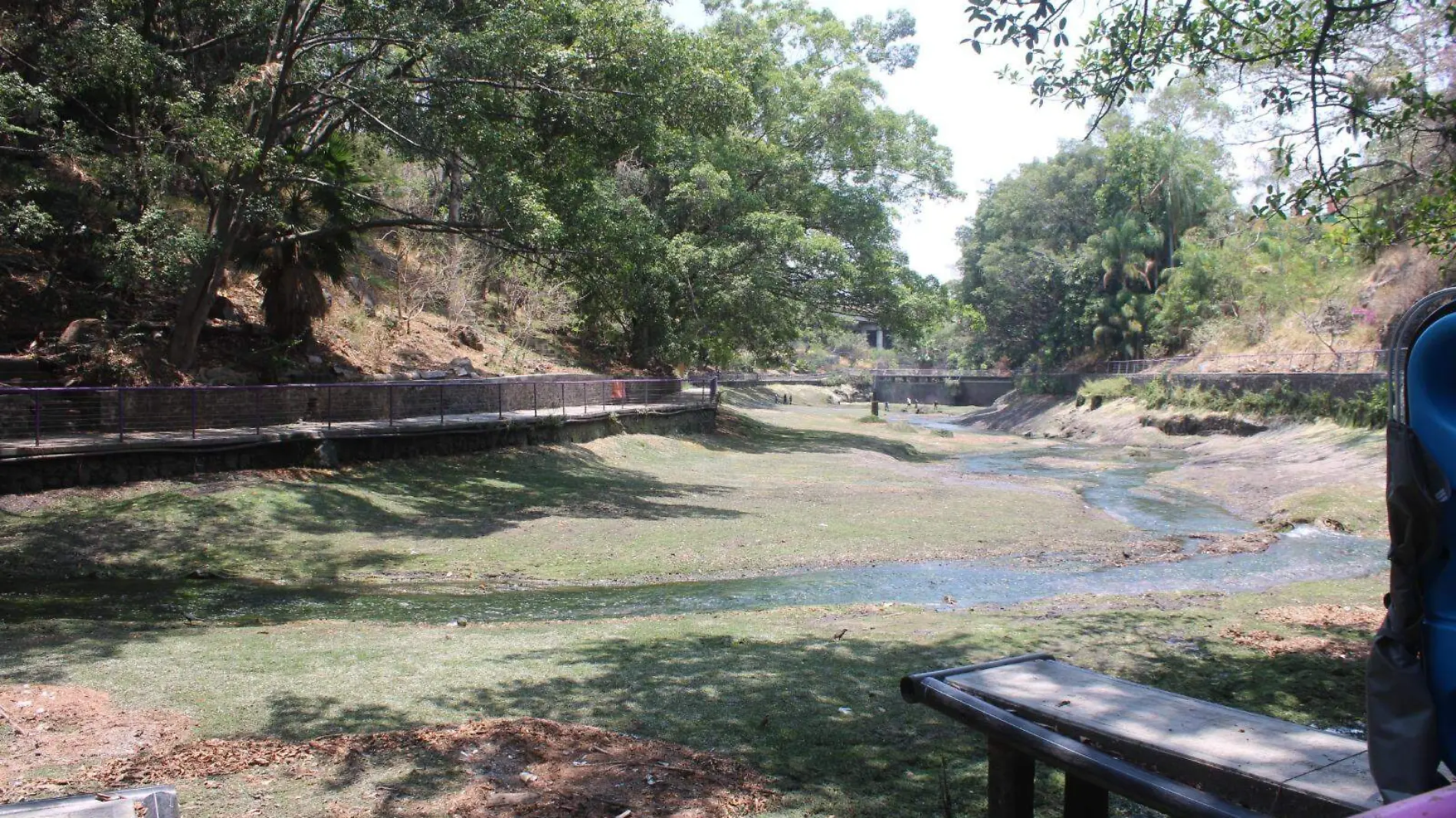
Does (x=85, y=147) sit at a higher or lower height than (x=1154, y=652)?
higher

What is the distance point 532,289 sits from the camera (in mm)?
36500

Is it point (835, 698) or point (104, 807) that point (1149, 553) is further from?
point (104, 807)

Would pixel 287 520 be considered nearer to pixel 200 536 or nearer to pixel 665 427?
pixel 200 536

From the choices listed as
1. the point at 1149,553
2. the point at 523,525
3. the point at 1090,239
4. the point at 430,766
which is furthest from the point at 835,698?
the point at 1090,239

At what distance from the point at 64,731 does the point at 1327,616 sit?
10.4 meters

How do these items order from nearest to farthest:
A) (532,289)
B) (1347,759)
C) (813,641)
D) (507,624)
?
(1347,759), (813,641), (507,624), (532,289)

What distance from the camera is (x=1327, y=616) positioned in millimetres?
9141

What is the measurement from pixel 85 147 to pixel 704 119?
454 inches

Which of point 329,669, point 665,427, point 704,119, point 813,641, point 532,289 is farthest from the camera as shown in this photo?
point 532,289

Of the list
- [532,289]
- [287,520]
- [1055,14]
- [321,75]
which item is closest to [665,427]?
[532,289]

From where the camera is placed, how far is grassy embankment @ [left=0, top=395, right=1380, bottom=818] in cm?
497

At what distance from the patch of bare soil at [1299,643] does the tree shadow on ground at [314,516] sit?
10216 mm

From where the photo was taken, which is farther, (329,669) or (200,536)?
(200,536)

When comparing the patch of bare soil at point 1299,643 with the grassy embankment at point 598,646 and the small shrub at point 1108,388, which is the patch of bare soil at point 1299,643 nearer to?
the grassy embankment at point 598,646
